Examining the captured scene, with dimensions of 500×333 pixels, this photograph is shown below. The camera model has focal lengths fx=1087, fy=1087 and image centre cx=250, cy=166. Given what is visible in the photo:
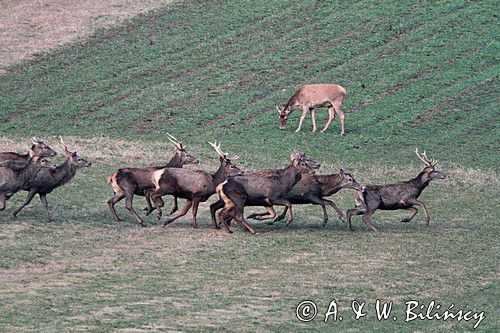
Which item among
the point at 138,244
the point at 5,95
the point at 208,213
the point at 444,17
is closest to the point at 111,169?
the point at 208,213

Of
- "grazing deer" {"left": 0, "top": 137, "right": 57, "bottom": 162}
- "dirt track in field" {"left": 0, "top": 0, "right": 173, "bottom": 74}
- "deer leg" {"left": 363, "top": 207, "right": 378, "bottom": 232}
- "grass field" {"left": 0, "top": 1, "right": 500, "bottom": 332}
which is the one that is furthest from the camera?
"dirt track in field" {"left": 0, "top": 0, "right": 173, "bottom": 74}

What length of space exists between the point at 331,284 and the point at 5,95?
71.7ft

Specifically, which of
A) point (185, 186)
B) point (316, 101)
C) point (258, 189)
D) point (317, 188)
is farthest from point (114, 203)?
point (316, 101)

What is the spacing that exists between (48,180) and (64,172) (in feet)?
1.46

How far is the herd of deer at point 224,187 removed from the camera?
18625 mm

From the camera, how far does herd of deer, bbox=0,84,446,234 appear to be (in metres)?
18.6

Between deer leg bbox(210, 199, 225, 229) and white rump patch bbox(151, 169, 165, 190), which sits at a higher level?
white rump patch bbox(151, 169, 165, 190)

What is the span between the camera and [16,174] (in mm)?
18734

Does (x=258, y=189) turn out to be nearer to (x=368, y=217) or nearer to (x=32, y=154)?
(x=368, y=217)

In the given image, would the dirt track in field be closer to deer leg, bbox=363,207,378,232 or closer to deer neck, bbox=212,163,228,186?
deer neck, bbox=212,163,228,186

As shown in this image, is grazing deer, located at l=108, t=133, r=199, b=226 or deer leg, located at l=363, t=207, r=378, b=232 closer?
deer leg, located at l=363, t=207, r=378, b=232

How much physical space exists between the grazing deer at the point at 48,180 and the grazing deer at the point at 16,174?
0.37ft

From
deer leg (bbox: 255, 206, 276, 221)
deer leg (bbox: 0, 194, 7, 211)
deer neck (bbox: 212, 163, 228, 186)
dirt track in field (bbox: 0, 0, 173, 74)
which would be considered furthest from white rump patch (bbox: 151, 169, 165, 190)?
dirt track in field (bbox: 0, 0, 173, 74)

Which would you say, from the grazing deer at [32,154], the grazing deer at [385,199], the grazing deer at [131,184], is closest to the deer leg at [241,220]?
the grazing deer at [131,184]
